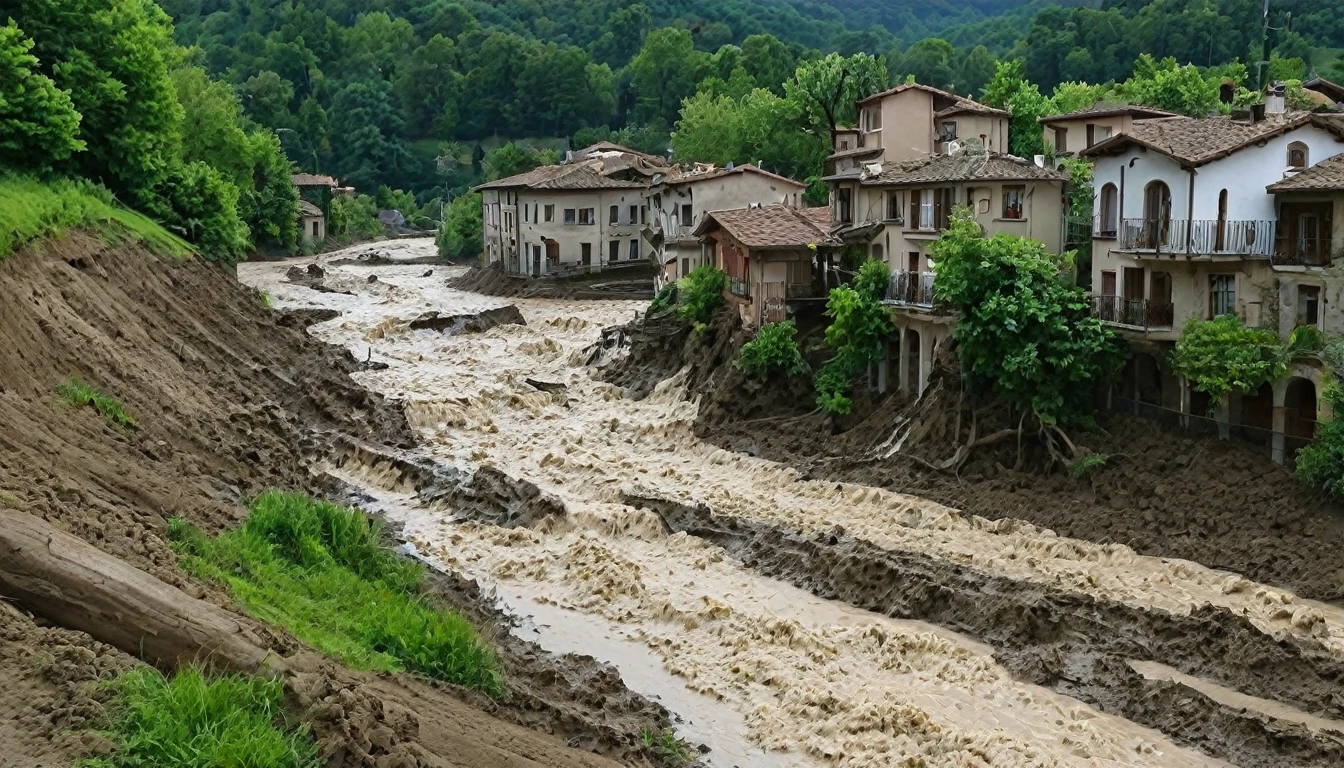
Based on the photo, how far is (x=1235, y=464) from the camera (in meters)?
31.9

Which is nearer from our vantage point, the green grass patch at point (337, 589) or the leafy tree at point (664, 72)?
the green grass patch at point (337, 589)

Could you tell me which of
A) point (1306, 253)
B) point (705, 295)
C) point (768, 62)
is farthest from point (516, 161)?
point (1306, 253)

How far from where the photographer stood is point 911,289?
40312mm

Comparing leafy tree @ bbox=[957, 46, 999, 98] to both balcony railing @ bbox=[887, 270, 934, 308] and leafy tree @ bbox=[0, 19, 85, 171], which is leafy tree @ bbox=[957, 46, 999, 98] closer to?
balcony railing @ bbox=[887, 270, 934, 308]

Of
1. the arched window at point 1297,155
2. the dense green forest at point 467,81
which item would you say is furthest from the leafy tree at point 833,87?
the arched window at point 1297,155

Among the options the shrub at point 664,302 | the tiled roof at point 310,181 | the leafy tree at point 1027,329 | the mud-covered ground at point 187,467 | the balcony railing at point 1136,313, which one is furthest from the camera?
the tiled roof at point 310,181

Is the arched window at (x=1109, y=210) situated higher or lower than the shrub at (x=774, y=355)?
higher

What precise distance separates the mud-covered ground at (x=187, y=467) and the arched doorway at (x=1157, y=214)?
17923 mm

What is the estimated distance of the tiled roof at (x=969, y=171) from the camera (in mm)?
40094

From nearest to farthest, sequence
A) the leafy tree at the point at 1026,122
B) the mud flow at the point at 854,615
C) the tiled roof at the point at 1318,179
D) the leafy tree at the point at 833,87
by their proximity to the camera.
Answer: the mud flow at the point at 854,615
the tiled roof at the point at 1318,179
the leafy tree at the point at 1026,122
the leafy tree at the point at 833,87

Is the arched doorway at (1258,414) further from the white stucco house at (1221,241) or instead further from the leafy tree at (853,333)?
the leafy tree at (853,333)

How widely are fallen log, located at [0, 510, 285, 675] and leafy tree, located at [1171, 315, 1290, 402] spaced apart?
22867 millimetres

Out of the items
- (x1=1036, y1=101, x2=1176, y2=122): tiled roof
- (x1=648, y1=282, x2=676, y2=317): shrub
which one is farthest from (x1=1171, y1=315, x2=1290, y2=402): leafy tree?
(x1=648, y1=282, x2=676, y2=317): shrub

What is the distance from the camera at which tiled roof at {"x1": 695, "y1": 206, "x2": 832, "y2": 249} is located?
150ft
